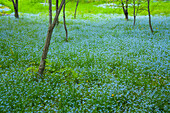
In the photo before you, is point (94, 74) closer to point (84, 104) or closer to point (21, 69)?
point (84, 104)

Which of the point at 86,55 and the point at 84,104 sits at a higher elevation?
the point at 86,55

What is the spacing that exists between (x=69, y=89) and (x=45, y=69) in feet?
8.33

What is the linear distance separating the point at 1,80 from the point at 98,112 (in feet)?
15.0

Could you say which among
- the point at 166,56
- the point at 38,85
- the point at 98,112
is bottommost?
the point at 98,112

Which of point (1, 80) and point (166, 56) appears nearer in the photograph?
point (1, 80)

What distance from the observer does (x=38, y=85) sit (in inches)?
238

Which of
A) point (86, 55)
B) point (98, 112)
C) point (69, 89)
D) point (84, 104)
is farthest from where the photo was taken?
point (86, 55)

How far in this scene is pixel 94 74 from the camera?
7043mm

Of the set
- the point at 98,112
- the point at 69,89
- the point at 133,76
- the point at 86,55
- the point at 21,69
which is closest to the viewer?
the point at 98,112

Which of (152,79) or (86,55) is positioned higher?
(86,55)

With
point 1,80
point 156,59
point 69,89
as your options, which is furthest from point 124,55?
point 1,80

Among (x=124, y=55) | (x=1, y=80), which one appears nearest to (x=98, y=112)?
(x=1, y=80)

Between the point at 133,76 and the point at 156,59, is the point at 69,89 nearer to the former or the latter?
the point at 133,76

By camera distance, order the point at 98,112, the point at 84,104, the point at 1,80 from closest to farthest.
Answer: the point at 98,112 → the point at 84,104 → the point at 1,80
